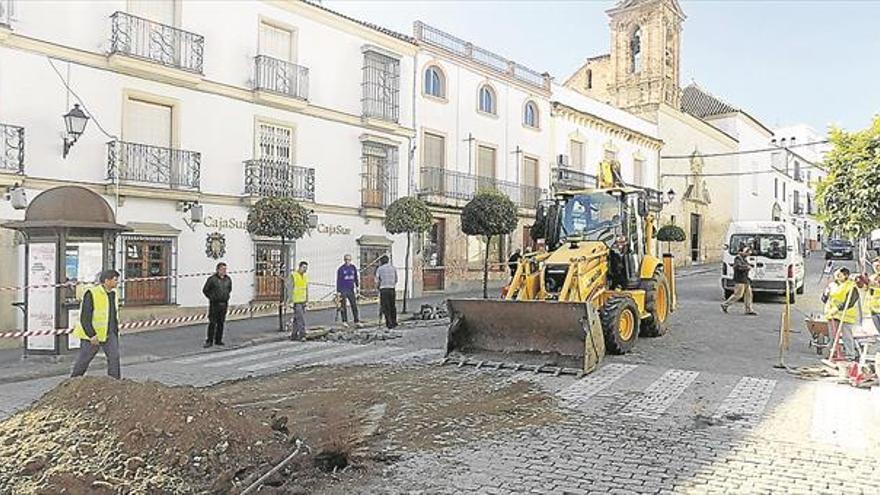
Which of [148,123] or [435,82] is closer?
[148,123]

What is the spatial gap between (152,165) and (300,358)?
7.03 m

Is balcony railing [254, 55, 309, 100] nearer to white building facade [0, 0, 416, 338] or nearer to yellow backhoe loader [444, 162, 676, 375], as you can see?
white building facade [0, 0, 416, 338]

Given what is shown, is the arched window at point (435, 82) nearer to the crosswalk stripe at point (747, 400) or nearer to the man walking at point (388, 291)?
the man walking at point (388, 291)

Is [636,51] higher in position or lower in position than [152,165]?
higher

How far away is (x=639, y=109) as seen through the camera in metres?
38.5

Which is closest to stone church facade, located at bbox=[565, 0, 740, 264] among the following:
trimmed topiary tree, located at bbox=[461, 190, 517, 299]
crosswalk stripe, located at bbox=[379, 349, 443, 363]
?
trimmed topiary tree, located at bbox=[461, 190, 517, 299]

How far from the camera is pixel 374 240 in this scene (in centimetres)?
2155

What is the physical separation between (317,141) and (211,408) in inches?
585

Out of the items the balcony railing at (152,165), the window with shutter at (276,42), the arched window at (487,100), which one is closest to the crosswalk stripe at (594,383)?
the balcony railing at (152,165)

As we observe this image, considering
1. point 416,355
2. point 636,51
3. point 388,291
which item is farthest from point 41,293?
point 636,51

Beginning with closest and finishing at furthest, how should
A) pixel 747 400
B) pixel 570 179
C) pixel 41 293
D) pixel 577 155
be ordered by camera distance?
1. pixel 747 400
2. pixel 41 293
3. pixel 570 179
4. pixel 577 155

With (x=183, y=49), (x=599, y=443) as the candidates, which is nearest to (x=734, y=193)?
(x=183, y=49)

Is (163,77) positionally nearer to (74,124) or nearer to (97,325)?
(74,124)

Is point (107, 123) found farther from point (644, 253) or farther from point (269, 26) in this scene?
point (644, 253)
